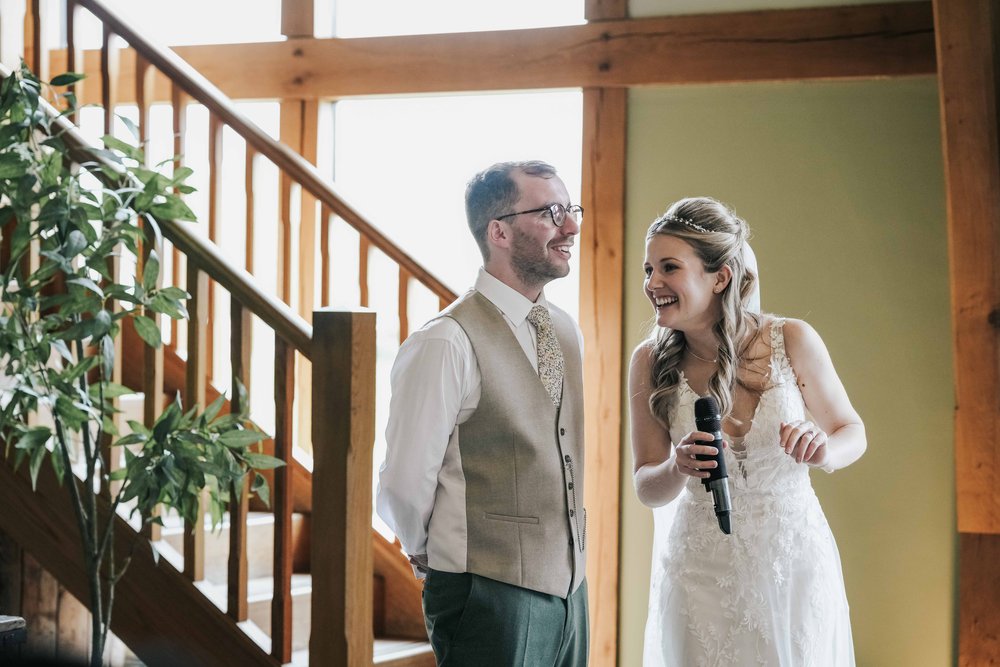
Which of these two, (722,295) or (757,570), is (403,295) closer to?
(722,295)

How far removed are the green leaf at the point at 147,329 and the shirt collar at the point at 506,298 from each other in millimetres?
745

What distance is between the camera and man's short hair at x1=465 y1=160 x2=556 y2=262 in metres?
2.19

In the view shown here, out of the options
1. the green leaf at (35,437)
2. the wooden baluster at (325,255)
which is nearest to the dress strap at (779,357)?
the green leaf at (35,437)

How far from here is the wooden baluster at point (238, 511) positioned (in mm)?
2506

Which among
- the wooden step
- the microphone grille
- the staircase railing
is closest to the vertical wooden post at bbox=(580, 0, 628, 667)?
the wooden step

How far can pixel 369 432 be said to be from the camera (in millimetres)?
2348

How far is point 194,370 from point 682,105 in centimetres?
200

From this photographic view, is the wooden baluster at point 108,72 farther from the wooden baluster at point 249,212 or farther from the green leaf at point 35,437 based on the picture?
the green leaf at point 35,437

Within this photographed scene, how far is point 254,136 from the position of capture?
3.51 metres

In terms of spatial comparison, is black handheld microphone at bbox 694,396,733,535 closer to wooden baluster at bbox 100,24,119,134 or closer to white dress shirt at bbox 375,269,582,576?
white dress shirt at bbox 375,269,582,576

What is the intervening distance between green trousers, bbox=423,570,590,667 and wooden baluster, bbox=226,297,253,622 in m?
0.62

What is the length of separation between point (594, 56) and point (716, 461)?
86.6 inches

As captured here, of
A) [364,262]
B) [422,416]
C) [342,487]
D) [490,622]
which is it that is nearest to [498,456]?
[422,416]

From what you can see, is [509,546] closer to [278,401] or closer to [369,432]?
[369,432]
